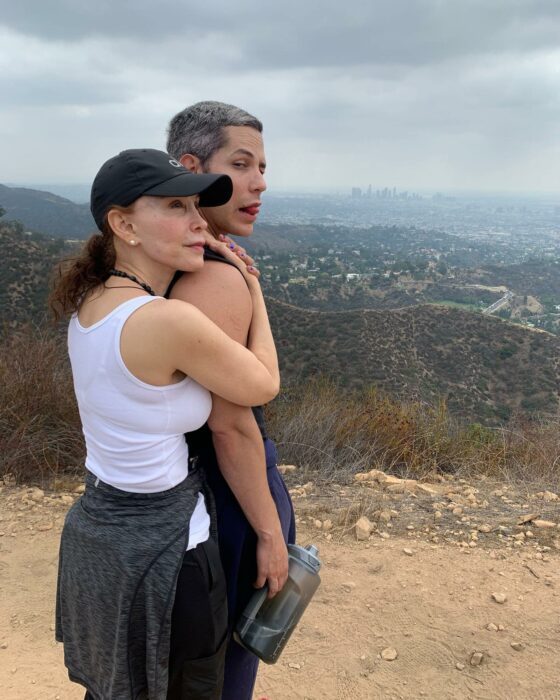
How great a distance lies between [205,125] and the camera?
1.20 m

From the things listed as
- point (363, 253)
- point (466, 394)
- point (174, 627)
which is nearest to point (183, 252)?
point (174, 627)

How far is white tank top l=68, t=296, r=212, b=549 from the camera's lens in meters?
0.93

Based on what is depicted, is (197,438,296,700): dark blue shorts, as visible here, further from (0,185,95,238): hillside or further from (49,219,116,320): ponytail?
(0,185,95,238): hillside

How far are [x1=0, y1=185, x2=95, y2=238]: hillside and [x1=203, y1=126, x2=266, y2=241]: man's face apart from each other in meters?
46.3

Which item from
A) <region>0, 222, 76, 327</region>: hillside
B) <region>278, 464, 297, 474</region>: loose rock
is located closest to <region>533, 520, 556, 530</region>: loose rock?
<region>278, 464, 297, 474</region>: loose rock

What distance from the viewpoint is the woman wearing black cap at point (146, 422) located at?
93 centimetres

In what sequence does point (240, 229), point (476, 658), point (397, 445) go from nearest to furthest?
point (240, 229), point (476, 658), point (397, 445)

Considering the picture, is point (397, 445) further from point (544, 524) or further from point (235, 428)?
point (235, 428)

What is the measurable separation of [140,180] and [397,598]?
213cm

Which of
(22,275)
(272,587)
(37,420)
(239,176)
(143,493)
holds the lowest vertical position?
(37,420)

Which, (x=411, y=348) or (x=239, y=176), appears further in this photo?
(x=411, y=348)

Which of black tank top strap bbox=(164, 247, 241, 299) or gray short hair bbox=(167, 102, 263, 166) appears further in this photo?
gray short hair bbox=(167, 102, 263, 166)

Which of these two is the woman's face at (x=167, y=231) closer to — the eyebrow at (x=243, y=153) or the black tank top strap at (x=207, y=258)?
the black tank top strap at (x=207, y=258)

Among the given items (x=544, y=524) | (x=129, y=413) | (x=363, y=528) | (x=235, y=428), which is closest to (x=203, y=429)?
(x=235, y=428)
